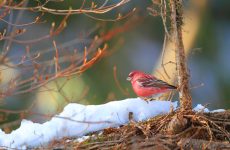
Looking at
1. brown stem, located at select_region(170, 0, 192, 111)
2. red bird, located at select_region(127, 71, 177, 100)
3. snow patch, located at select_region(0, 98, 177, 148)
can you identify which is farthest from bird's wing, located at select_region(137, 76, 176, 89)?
brown stem, located at select_region(170, 0, 192, 111)

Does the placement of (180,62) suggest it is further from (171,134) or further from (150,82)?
(150,82)

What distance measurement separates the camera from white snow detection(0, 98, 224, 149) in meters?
6.04

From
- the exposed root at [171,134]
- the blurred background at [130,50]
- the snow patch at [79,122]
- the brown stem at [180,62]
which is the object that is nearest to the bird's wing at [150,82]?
the snow patch at [79,122]

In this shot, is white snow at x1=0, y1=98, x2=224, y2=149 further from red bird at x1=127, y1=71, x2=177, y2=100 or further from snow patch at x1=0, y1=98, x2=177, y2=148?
red bird at x1=127, y1=71, x2=177, y2=100

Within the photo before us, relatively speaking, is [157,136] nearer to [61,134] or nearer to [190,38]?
[61,134]

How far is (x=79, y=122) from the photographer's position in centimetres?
590

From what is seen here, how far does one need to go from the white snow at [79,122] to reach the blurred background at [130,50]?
5.17 meters

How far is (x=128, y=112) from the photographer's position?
246 inches

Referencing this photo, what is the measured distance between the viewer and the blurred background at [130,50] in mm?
12023

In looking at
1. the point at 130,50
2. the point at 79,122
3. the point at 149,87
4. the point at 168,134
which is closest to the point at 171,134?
the point at 168,134

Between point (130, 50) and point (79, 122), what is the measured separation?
7982mm

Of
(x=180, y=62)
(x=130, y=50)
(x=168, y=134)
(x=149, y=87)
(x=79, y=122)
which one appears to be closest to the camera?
(x=168, y=134)

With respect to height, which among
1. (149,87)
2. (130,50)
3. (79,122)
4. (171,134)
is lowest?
(171,134)

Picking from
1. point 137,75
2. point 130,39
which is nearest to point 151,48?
point 130,39
